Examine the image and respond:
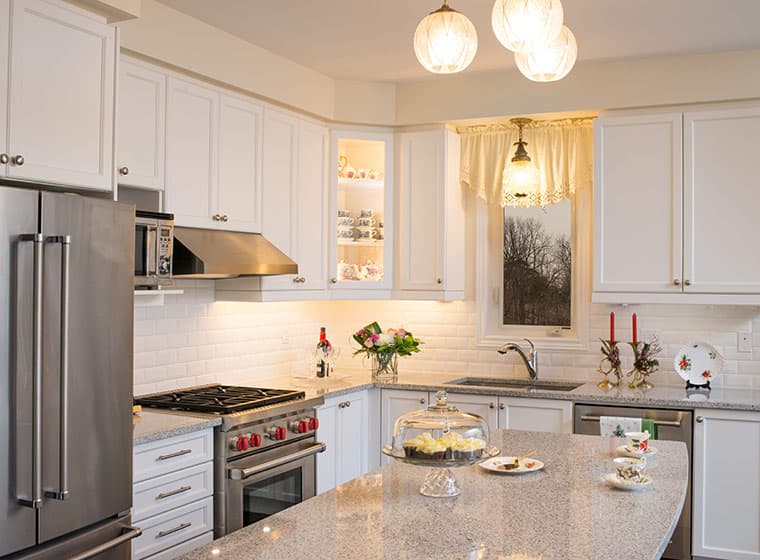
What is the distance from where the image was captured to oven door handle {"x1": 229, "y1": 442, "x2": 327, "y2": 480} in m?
3.57

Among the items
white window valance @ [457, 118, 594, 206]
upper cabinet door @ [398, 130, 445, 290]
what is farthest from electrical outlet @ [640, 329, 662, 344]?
upper cabinet door @ [398, 130, 445, 290]

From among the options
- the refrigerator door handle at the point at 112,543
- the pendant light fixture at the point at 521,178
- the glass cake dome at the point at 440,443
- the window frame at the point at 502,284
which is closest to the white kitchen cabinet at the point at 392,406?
the window frame at the point at 502,284

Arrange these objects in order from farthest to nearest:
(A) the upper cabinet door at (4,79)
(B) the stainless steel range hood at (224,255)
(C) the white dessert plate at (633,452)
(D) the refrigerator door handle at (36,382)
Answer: (B) the stainless steel range hood at (224,255), (C) the white dessert plate at (633,452), (A) the upper cabinet door at (4,79), (D) the refrigerator door handle at (36,382)

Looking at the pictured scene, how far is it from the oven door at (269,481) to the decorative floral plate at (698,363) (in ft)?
6.80

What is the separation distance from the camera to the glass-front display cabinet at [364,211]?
511 cm

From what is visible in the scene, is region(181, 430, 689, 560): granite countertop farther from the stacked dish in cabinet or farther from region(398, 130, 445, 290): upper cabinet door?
region(398, 130, 445, 290): upper cabinet door

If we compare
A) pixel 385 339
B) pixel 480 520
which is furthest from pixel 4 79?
pixel 385 339


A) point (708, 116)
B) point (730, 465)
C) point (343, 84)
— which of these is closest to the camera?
point (730, 465)

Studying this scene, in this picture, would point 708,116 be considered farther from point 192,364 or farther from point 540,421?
point 192,364

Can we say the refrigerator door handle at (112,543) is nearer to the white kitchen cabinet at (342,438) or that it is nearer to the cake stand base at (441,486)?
the cake stand base at (441,486)

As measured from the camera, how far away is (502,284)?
543 cm

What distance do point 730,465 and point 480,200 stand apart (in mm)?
2161

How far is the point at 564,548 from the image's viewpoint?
200cm

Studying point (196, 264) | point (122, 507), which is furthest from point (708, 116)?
point (122, 507)
